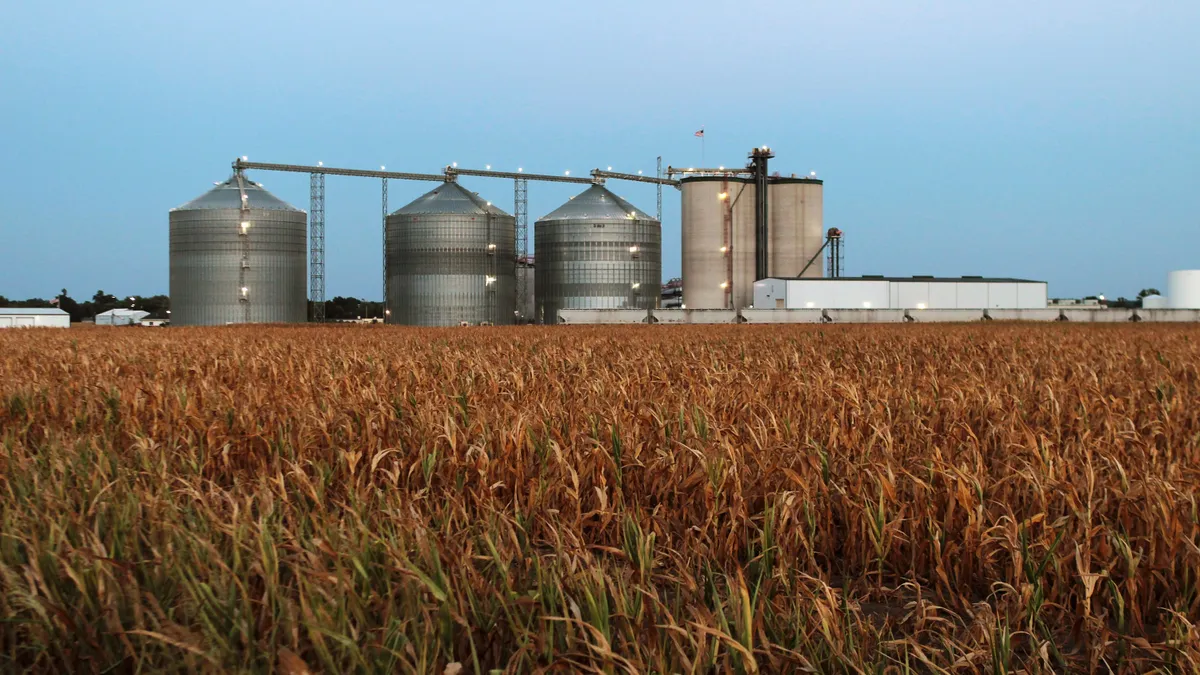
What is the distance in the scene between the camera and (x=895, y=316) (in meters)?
57.5

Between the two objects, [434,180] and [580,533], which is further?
[434,180]

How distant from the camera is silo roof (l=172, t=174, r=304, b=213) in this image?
61938mm

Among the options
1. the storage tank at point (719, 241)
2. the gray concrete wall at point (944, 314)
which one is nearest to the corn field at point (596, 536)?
the gray concrete wall at point (944, 314)

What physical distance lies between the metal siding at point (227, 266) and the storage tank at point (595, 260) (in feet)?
58.8

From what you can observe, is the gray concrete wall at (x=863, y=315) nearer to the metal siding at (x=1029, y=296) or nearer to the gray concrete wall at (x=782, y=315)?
the gray concrete wall at (x=782, y=315)

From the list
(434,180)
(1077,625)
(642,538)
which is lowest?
(1077,625)

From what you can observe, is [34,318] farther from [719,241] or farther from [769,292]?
[769,292]

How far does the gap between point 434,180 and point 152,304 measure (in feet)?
311

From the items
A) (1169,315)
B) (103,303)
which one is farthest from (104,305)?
(1169,315)

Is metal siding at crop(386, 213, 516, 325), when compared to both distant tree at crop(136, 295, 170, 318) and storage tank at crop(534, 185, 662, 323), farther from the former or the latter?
distant tree at crop(136, 295, 170, 318)

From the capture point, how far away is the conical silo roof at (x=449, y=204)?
6531 cm

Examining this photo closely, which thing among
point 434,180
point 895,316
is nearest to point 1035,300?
point 895,316

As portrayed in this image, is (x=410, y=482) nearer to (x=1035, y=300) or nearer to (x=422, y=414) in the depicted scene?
(x=422, y=414)

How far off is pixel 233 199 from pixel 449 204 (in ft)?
47.5
